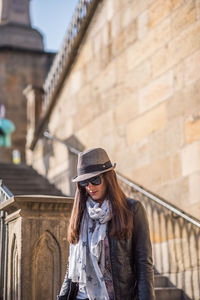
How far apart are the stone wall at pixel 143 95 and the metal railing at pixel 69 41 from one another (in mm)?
244

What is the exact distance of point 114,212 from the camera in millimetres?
2654

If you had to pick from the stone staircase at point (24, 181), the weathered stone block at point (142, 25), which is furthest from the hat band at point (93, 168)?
the stone staircase at point (24, 181)

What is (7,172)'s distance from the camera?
10.9 meters

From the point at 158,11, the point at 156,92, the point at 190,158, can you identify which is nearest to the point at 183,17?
the point at 158,11

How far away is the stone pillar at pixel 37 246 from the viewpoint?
4543 millimetres

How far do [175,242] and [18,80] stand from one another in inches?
504

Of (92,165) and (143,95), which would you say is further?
(143,95)

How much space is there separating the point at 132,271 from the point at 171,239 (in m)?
4.67

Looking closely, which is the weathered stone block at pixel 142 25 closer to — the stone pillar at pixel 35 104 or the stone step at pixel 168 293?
the stone step at pixel 168 293

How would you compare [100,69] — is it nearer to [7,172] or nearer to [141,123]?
[141,123]

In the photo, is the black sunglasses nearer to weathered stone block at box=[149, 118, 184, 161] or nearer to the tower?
weathered stone block at box=[149, 118, 184, 161]

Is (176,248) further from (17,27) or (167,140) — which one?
(17,27)

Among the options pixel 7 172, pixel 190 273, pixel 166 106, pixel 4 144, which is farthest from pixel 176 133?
pixel 4 144

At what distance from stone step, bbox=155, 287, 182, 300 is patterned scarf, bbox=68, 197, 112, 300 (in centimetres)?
370
